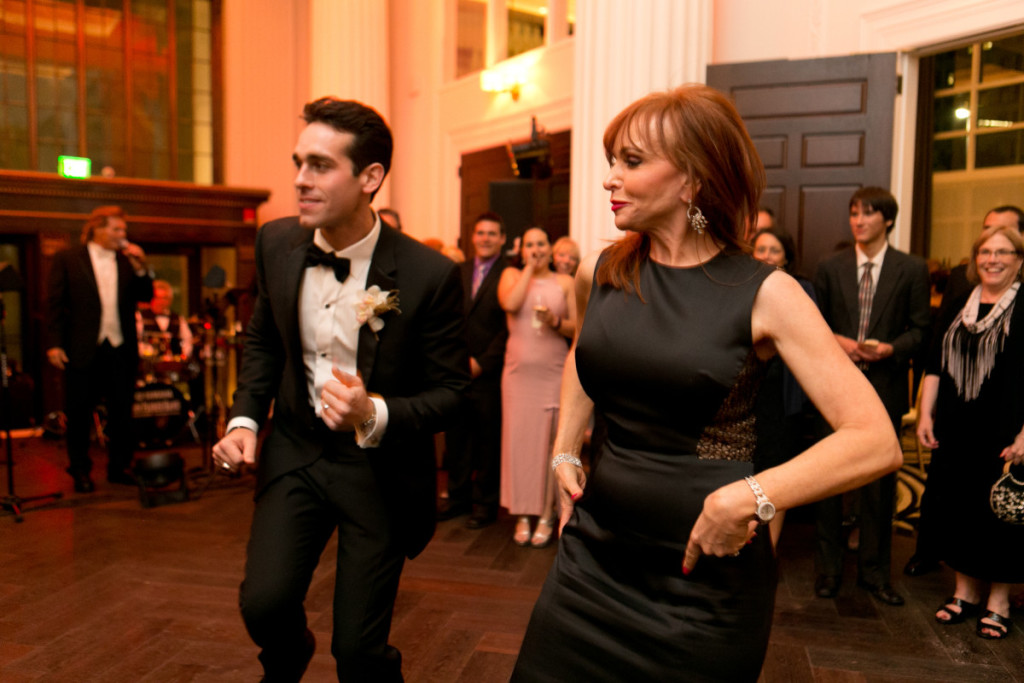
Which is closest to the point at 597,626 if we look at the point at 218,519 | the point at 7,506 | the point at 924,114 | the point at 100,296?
the point at 218,519

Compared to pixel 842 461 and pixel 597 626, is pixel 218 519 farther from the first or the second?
pixel 842 461

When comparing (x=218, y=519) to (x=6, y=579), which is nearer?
(x=6, y=579)

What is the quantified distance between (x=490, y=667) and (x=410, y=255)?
1.63 m

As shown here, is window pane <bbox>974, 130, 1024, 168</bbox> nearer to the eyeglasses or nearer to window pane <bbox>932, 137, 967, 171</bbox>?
window pane <bbox>932, 137, 967, 171</bbox>

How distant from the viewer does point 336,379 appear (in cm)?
194

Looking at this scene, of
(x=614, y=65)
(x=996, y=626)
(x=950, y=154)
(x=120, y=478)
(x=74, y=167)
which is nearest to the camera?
(x=996, y=626)

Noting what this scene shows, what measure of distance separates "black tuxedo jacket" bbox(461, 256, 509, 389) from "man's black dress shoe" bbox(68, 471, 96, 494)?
2.90 m

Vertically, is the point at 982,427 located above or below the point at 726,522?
below

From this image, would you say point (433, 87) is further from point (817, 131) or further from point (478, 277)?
point (817, 131)

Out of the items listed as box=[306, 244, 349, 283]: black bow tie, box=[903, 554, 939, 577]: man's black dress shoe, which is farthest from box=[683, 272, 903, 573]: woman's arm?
box=[903, 554, 939, 577]: man's black dress shoe

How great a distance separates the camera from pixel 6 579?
12.8 ft

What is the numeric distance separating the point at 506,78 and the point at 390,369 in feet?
21.4

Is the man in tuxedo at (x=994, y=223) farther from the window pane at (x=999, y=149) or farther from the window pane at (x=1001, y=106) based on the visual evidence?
the window pane at (x=999, y=149)

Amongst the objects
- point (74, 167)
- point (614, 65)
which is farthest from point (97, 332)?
point (614, 65)
